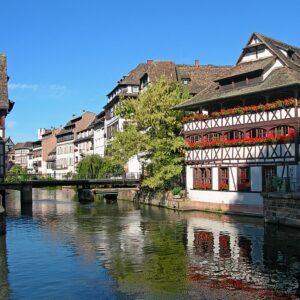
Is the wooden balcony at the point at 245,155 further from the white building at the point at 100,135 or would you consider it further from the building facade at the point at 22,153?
the building facade at the point at 22,153

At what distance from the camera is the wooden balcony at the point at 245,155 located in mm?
36188

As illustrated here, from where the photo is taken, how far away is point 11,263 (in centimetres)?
2266

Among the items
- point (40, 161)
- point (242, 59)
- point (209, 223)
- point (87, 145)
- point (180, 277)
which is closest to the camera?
point (180, 277)

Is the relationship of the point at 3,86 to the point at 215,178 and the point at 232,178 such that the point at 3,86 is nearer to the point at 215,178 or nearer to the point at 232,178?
the point at 215,178

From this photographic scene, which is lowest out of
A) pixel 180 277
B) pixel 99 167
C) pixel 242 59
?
pixel 180 277

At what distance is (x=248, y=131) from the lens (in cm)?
3919

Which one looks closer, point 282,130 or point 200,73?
point 282,130

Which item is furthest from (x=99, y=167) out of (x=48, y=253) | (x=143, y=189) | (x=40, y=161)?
(x=40, y=161)

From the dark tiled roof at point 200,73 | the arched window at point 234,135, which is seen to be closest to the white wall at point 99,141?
the dark tiled roof at point 200,73

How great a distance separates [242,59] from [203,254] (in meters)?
24.4

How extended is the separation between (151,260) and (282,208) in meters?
11.7

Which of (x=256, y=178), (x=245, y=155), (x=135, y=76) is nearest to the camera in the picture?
(x=256, y=178)

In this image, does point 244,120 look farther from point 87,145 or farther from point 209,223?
point 87,145

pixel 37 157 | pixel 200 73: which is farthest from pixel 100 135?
pixel 37 157
